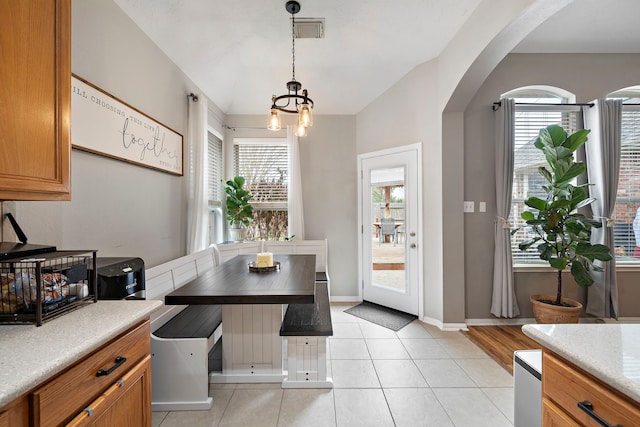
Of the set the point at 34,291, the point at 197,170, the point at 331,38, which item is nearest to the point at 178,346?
the point at 34,291

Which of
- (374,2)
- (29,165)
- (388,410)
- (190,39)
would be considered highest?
(374,2)

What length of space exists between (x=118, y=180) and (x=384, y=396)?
7.95 ft

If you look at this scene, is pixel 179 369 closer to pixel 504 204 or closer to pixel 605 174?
pixel 504 204

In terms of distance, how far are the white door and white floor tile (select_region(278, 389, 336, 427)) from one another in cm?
180

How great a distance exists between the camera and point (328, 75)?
3305 millimetres

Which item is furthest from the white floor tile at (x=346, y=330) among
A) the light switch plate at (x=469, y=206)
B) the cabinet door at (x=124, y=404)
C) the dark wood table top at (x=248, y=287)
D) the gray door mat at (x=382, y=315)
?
the cabinet door at (x=124, y=404)

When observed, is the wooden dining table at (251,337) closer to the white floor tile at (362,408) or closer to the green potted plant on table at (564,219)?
the white floor tile at (362,408)

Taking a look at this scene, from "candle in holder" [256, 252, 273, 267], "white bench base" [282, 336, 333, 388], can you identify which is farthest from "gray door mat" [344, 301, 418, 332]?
"candle in holder" [256, 252, 273, 267]

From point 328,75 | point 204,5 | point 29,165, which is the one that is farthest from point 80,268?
point 328,75

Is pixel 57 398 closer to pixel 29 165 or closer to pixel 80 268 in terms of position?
pixel 80 268

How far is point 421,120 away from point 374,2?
4.49 ft

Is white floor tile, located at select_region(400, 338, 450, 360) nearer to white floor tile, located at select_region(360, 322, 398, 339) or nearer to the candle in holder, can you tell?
white floor tile, located at select_region(360, 322, 398, 339)

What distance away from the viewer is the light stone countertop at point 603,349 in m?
0.69

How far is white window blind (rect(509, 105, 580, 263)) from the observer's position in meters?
3.09
